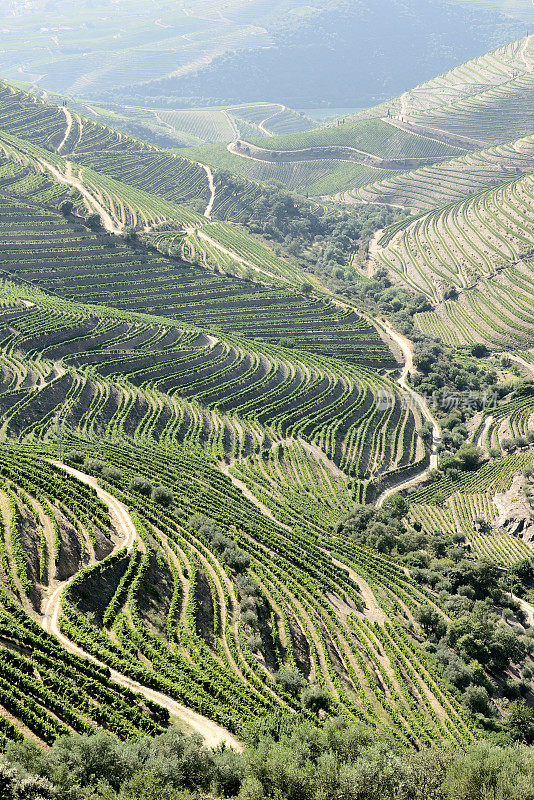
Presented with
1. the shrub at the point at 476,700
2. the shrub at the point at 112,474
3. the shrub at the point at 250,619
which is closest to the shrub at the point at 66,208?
the shrub at the point at 112,474

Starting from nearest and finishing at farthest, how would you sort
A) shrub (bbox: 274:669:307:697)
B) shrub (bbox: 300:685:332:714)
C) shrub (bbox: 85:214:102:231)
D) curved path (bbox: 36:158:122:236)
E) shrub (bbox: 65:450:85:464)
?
shrub (bbox: 300:685:332:714) → shrub (bbox: 274:669:307:697) → shrub (bbox: 65:450:85:464) → shrub (bbox: 85:214:102:231) → curved path (bbox: 36:158:122:236)

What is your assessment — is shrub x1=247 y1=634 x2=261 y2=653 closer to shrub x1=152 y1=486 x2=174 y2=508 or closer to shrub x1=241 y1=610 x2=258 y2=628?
shrub x1=241 y1=610 x2=258 y2=628

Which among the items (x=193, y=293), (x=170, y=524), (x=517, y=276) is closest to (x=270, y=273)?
(x=193, y=293)

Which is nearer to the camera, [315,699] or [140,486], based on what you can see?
[315,699]

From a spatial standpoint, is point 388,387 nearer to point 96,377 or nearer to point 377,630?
point 96,377

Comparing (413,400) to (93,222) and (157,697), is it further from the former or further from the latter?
(157,697)

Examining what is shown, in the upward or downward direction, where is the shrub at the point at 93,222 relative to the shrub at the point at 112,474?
upward

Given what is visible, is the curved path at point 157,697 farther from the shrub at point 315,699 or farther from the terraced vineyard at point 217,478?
the shrub at point 315,699

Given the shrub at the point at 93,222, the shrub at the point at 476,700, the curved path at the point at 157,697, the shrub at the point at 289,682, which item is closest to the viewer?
the curved path at the point at 157,697

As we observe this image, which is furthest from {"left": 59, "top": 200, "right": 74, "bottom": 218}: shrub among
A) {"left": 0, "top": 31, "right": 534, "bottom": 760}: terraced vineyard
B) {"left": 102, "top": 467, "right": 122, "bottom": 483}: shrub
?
{"left": 102, "top": 467, "right": 122, "bottom": 483}: shrub

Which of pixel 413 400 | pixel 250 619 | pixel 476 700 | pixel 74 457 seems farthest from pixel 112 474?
pixel 413 400

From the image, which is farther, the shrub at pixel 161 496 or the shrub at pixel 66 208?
the shrub at pixel 66 208

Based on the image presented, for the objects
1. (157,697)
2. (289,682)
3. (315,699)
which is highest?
(157,697)

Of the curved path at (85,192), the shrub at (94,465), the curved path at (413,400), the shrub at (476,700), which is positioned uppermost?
the curved path at (85,192)
